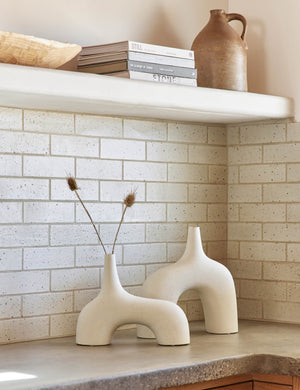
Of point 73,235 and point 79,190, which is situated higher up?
point 79,190

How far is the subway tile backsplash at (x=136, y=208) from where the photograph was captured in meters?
2.63

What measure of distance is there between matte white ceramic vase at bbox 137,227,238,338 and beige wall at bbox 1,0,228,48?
762mm

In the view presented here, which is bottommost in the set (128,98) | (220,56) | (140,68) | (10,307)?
(10,307)

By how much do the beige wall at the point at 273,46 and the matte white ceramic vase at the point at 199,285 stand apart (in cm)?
69

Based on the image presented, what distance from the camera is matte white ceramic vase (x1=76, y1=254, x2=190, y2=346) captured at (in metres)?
2.51

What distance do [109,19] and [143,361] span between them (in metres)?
1.25

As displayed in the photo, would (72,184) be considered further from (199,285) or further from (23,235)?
(199,285)

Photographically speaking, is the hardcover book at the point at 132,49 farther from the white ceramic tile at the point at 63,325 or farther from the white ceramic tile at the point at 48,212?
the white ceramic tile at the point at 63,325

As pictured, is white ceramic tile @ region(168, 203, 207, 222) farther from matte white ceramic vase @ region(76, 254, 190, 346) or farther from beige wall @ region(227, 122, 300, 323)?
matte white ceramic vase @ region(76, 254, 190, 346)

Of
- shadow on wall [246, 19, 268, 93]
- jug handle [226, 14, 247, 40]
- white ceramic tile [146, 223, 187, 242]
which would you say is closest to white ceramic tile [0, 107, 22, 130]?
white ceramic tile [146, 223, 187, 242]

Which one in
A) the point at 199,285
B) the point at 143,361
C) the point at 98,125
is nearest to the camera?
the point at 143,361

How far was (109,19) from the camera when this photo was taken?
2857 mm

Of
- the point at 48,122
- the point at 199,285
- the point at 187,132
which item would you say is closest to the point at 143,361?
the point at 199,285

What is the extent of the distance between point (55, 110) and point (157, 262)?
2.37 feet
